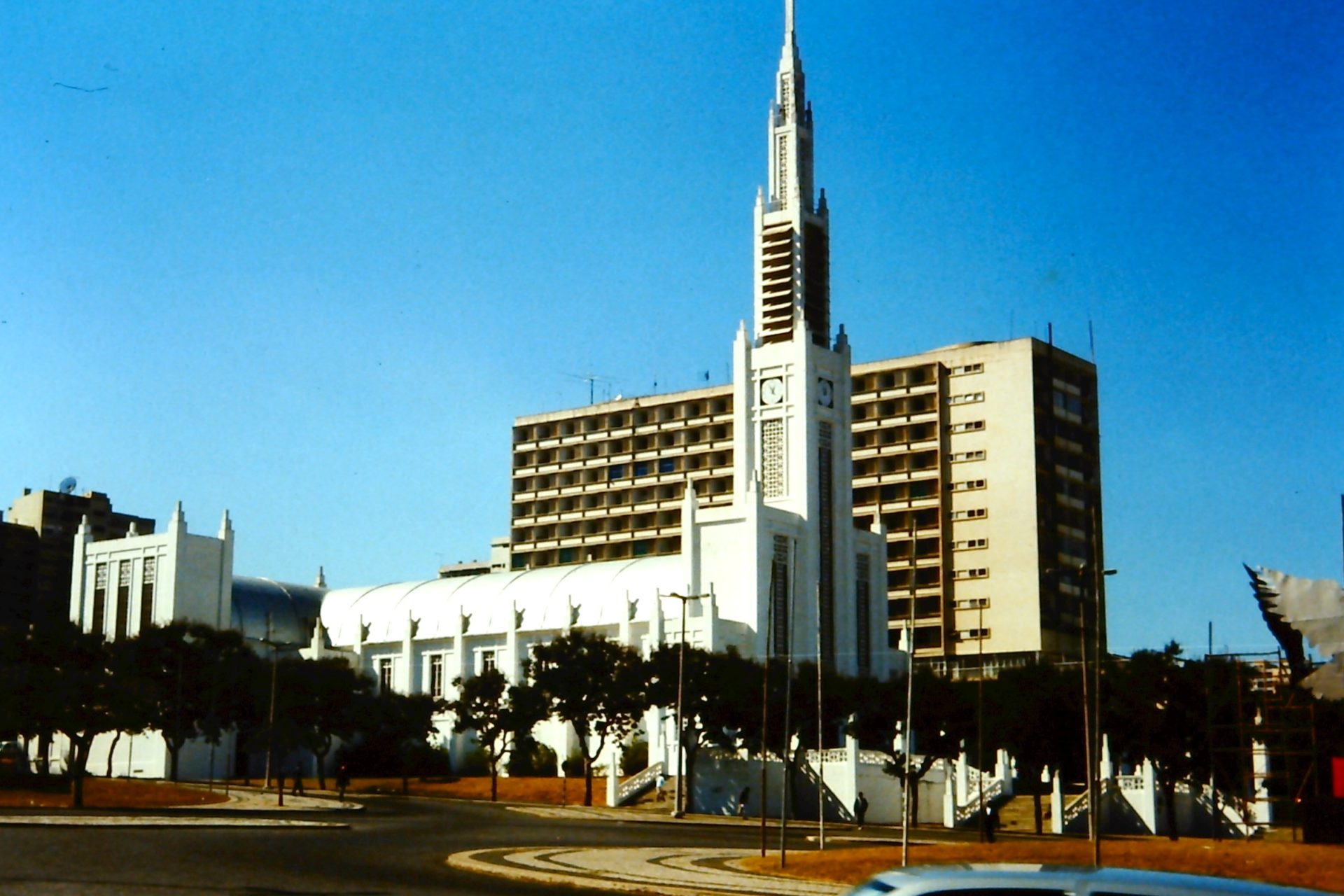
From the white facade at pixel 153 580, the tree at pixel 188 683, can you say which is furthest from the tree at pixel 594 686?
the white facade at pixel 153 580

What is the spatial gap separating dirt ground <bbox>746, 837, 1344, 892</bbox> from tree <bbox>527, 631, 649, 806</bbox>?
152 ft

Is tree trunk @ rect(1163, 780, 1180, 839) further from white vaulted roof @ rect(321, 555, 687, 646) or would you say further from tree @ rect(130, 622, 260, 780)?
tree @ rect(130, 622, 260, 780)

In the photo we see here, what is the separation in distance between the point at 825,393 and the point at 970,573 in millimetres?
29840

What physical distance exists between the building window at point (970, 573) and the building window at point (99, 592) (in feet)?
225

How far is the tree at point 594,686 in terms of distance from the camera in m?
90.4

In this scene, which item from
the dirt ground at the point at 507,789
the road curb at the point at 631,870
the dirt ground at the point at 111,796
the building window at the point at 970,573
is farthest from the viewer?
the building window at the point at 970,573

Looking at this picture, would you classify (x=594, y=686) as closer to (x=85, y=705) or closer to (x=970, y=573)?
(x=85, y=705)

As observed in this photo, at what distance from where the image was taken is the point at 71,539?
629 ft

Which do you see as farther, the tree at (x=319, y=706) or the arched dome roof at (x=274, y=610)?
the arched dome roof at (x=274, y=610)

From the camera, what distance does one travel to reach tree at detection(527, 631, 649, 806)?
9038 centimetres

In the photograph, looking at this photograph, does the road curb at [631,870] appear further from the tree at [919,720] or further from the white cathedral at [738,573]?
the white cathedral at [738,573]

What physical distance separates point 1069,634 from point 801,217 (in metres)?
44.9

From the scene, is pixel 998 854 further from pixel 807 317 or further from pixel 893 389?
pixel 893 389

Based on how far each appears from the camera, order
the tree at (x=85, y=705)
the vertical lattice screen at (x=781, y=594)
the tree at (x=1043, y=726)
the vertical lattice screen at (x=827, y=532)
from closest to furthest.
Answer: the tree at (x=85, y=705) → the tree at (x=1043, y=726) → the vertical lattice screen at (x=781, y=594) → the vertical lattice screen at (x=827, y=532)
